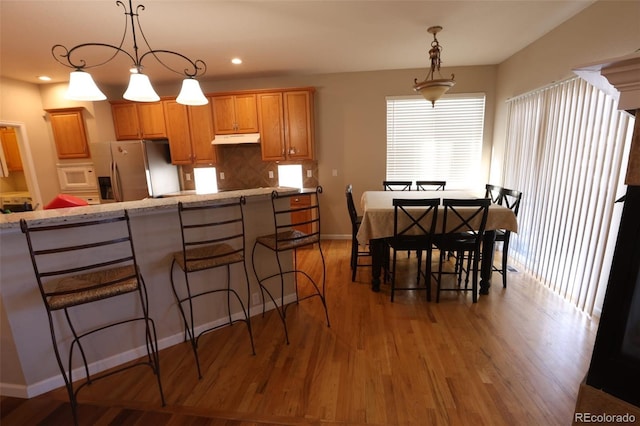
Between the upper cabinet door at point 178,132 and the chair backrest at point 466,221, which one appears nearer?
the chair backrest at point 466,221

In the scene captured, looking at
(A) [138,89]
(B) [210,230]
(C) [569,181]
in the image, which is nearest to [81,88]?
(A) [138,89]

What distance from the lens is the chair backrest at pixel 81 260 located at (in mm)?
1391

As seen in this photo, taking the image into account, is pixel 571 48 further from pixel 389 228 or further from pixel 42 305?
pixel 42 305

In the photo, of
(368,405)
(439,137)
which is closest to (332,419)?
(368,405)

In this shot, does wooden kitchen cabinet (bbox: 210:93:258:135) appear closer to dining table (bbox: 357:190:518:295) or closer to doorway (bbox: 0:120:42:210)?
dining table (bbox: 357:190:518:295)

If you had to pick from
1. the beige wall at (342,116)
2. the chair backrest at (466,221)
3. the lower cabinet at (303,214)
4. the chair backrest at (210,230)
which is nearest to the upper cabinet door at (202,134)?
the beige wall at (342,116)

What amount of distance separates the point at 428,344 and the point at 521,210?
8.14 ft

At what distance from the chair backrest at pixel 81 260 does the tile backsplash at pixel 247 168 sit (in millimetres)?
2960

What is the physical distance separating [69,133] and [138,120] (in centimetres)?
104

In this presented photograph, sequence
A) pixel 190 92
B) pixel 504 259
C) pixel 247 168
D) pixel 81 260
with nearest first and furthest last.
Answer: pixel 81 260, pixel 190 92, pixel 504 259, pixel 247 168

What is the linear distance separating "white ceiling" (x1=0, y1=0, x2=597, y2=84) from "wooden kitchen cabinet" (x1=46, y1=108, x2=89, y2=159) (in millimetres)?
612

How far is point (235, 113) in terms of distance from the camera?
14.1 feet

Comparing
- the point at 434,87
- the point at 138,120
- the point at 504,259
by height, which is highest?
the point at 138,120

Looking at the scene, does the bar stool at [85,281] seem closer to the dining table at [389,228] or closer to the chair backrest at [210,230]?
the chair backrest at [210,230]
